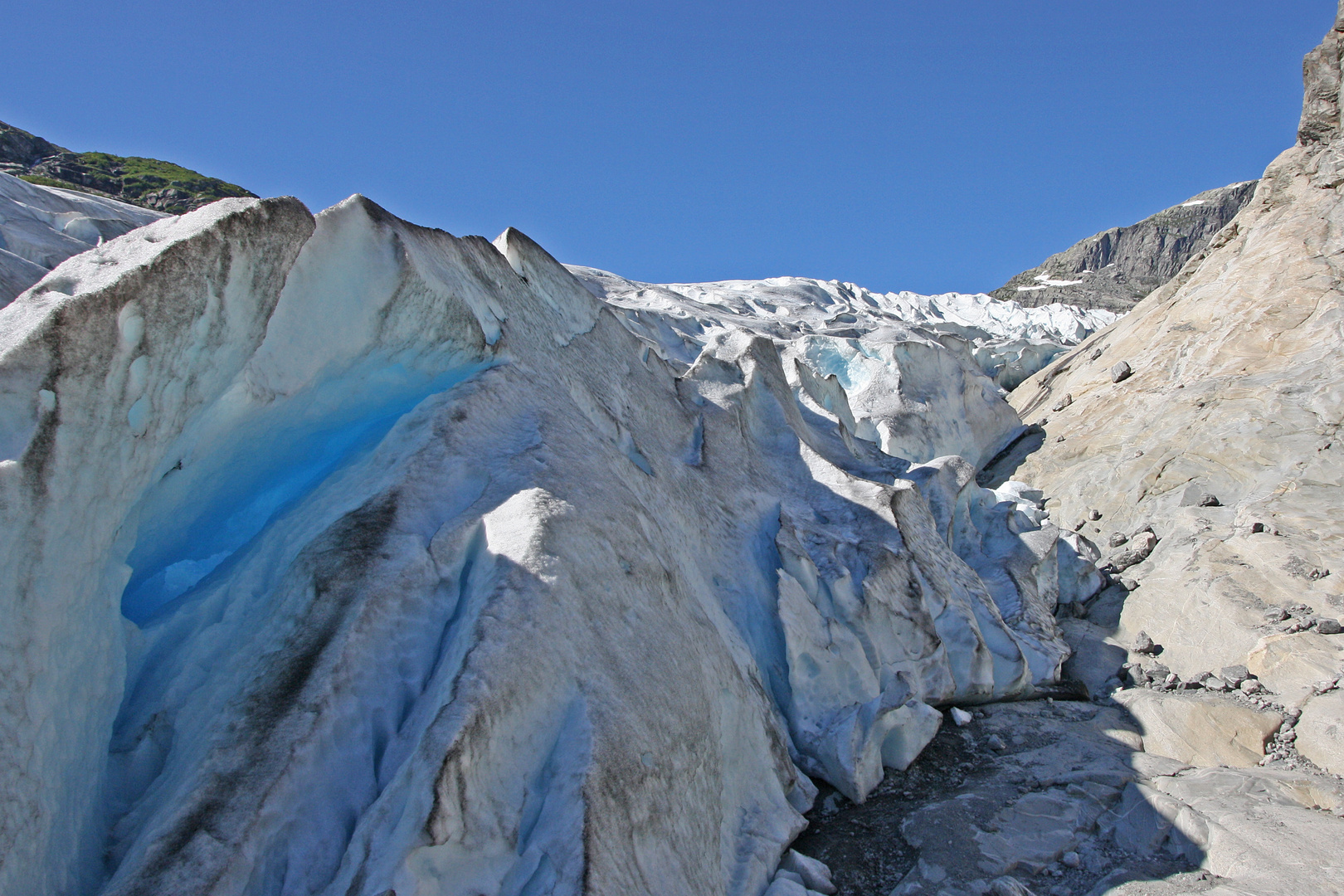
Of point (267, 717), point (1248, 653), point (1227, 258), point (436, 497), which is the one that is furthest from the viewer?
point (1227, 258)

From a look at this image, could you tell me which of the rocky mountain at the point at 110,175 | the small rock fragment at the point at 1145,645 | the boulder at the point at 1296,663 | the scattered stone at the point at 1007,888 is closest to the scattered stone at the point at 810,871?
the scattered stone at the point at 1007,888

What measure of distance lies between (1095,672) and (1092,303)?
5217 cm

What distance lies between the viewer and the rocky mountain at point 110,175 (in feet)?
100

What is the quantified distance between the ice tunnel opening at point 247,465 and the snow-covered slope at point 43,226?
3.48 meters

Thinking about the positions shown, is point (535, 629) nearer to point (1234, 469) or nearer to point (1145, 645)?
point (1145, 645)

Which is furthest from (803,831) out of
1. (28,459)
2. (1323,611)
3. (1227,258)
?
(1227,258)

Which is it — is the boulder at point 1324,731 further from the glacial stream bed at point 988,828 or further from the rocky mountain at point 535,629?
the glacial stream bed at point 988,828

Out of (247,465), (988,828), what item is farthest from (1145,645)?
(247,465)

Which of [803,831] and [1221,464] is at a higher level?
[1221,464]

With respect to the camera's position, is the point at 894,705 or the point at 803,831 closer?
the point at 803,831

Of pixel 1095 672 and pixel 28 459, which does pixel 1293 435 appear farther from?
pixel 28 459

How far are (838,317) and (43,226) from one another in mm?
29626

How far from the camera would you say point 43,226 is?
1180cm

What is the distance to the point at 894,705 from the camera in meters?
6.77
